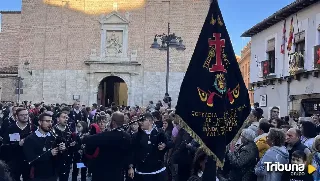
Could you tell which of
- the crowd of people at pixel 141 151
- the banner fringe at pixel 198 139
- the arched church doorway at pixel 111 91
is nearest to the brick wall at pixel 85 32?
the arched church doorway at pixel 111 91

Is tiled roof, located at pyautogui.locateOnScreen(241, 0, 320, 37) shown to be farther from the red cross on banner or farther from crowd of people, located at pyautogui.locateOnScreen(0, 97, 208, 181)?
the red cross on banner

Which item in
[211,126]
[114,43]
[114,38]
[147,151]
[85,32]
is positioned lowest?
[147,151]

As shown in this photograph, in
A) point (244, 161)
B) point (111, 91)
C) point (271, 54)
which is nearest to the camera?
point (244, 161)

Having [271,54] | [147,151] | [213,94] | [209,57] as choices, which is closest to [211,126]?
[213,94]

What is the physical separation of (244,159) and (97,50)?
23538 millimetres

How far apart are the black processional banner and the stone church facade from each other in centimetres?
2227

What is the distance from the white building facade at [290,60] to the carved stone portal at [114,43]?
9978mm

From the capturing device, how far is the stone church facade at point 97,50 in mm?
28000

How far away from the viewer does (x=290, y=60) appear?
17359 mm

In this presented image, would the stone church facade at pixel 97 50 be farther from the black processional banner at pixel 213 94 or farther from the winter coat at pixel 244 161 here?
the black processional banner at pixel 213 94

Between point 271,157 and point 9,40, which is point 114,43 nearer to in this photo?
point 9,40

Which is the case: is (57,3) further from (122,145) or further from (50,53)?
(122,145)

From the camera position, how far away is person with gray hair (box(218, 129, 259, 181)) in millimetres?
5953

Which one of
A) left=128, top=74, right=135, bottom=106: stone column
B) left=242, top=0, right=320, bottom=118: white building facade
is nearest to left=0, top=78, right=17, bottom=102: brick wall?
left=128, top=74, right=135, bottom=106: stone column
